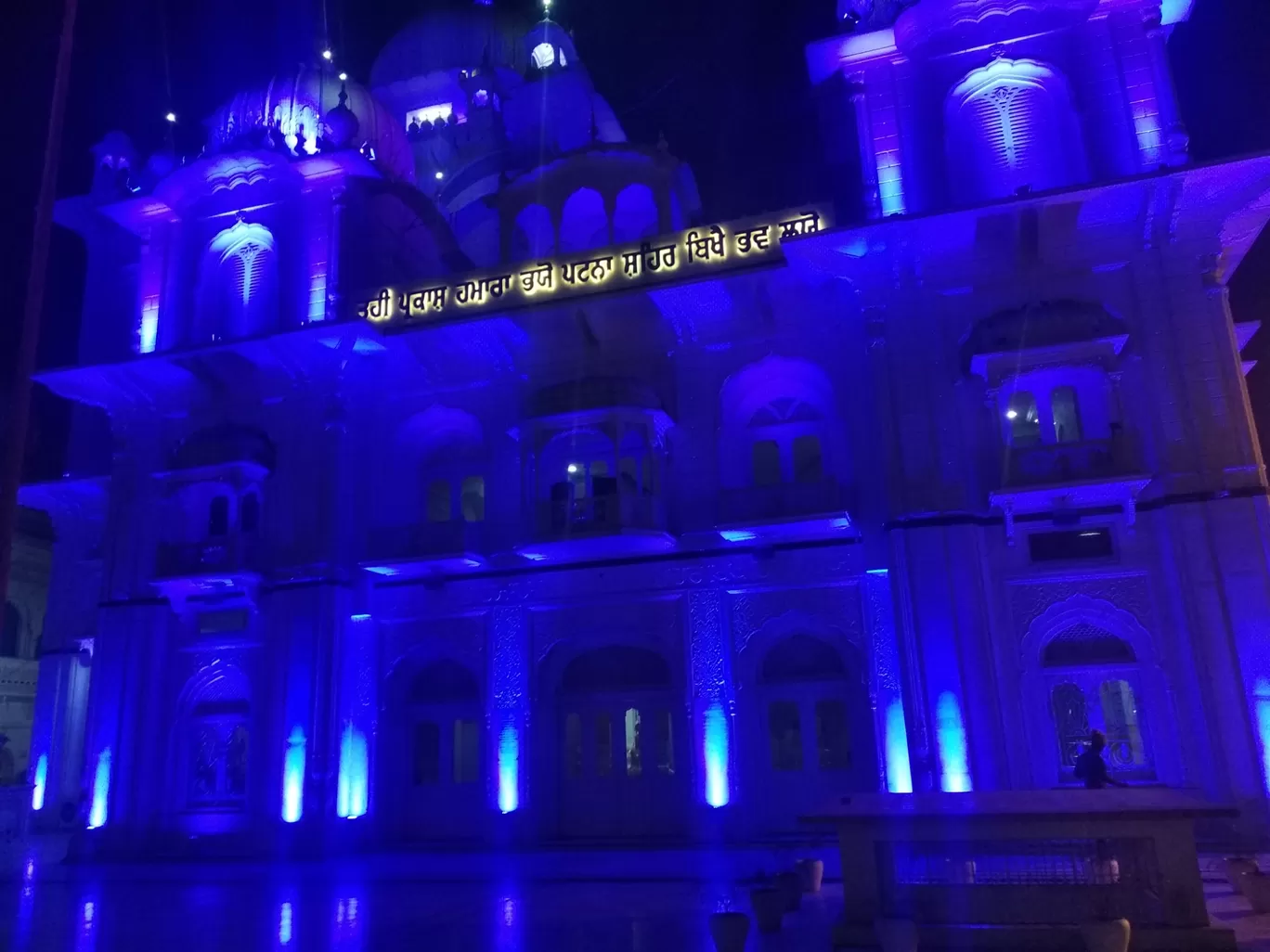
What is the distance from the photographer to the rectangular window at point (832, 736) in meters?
17.0

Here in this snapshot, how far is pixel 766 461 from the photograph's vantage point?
61.4 feet

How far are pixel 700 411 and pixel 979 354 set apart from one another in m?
5.10

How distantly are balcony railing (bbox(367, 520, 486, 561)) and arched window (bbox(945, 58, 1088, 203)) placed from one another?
1094cm

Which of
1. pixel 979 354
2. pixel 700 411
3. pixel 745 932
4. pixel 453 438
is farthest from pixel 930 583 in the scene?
pixel 453 438

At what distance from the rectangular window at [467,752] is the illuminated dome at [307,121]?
40.2 feet

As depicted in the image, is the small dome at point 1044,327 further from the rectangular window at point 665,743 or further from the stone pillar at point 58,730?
the stone pillar at point 58,730

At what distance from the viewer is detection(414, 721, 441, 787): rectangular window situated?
19094 mm

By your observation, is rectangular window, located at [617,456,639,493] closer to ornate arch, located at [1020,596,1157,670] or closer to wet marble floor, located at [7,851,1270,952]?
wet marble floor, located at [7,851,1270,952]

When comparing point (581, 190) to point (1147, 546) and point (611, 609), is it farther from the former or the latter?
point (1147, 546)

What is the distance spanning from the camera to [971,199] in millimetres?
17719

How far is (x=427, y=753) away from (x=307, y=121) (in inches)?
603

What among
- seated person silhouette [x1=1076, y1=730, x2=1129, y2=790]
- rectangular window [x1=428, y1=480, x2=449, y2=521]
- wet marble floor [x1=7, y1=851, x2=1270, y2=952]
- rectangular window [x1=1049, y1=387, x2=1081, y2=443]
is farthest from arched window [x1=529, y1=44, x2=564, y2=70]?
seated person silhouette [x1=1076, y1=730, x2=1129, y2=790]

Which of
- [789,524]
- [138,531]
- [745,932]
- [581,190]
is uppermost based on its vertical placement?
[581,190]

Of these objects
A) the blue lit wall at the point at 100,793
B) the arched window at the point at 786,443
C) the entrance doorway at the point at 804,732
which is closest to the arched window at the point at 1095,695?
the entrance doorway at the point at 804,732
